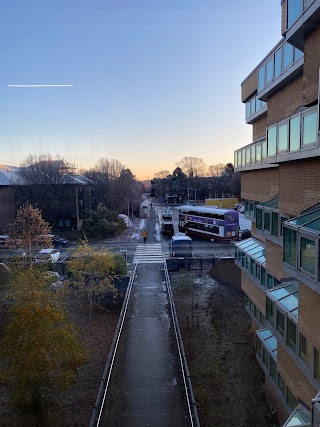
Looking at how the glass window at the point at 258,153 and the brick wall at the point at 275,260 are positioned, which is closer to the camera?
the brick wall at the point at 275,260

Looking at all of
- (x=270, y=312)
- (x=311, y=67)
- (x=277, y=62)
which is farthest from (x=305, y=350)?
(x=277, y=62)

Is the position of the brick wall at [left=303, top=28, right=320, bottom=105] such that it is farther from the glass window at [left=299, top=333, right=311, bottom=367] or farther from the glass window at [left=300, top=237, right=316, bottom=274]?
the glass window at [left=299, top=333, right=311, bottom=367]

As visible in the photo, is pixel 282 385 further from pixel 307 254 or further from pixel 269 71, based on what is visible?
pixel 269 71

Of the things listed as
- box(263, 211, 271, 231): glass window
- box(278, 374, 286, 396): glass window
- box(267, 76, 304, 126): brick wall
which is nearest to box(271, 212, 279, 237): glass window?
box(263, 211, 271, 231): glass window

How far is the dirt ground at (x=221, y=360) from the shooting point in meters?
11.2

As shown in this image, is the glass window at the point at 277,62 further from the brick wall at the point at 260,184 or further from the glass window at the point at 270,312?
the glass window at the point at 270,312

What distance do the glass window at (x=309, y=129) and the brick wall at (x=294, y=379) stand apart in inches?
205

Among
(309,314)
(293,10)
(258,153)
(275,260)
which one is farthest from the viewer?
(258,153)

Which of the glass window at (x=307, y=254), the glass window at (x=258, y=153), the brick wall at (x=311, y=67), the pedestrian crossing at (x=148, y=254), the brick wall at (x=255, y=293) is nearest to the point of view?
the glass window at (x=307, y=254)

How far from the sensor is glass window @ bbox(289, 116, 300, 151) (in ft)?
24.4

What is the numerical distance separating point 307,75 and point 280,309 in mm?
5574

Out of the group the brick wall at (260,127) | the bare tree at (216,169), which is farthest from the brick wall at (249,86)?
the bare tree at (216,169)

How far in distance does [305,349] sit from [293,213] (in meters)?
3.11

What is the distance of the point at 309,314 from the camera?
24.1 ft
